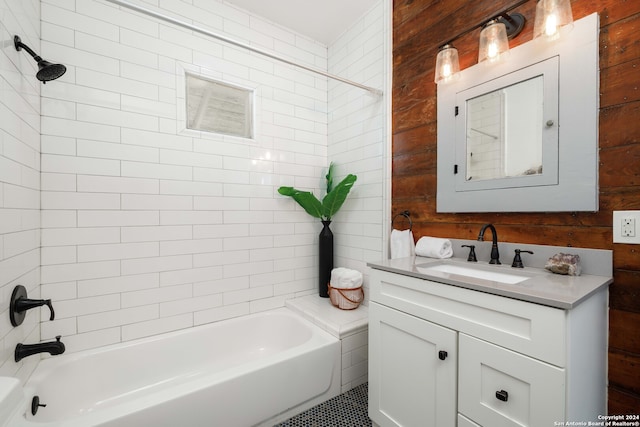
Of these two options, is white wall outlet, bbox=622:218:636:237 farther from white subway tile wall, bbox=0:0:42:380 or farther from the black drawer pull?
white subway tile wall, bbox=0:0:42:380

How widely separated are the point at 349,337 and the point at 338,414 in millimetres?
431

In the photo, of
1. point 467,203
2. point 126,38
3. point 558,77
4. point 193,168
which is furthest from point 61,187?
point 558,77

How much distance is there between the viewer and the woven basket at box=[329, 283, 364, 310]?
2.18 metres

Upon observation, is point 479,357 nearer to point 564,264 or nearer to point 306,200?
point 564,264

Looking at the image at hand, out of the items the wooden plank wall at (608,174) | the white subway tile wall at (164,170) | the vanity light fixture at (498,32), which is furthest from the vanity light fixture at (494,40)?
the white subway tile wall at (164,170)

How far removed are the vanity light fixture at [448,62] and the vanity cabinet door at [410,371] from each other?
1.38 metres

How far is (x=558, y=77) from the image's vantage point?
50.3 inches

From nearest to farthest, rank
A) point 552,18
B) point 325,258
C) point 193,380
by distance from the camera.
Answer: point 552,18, point 193,380, point 325,258

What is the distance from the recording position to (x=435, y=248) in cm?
167

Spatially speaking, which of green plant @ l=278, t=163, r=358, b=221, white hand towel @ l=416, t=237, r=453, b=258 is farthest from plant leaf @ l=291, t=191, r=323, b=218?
white hand towel @ l=416, t=237, r=453, b=258

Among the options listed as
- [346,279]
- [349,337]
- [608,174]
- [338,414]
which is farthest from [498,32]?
[338,414]

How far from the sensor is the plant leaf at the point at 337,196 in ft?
7.28

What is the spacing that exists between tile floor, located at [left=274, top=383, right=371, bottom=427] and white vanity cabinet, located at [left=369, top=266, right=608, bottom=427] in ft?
0.69

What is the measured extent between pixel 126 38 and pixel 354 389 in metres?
2.73
